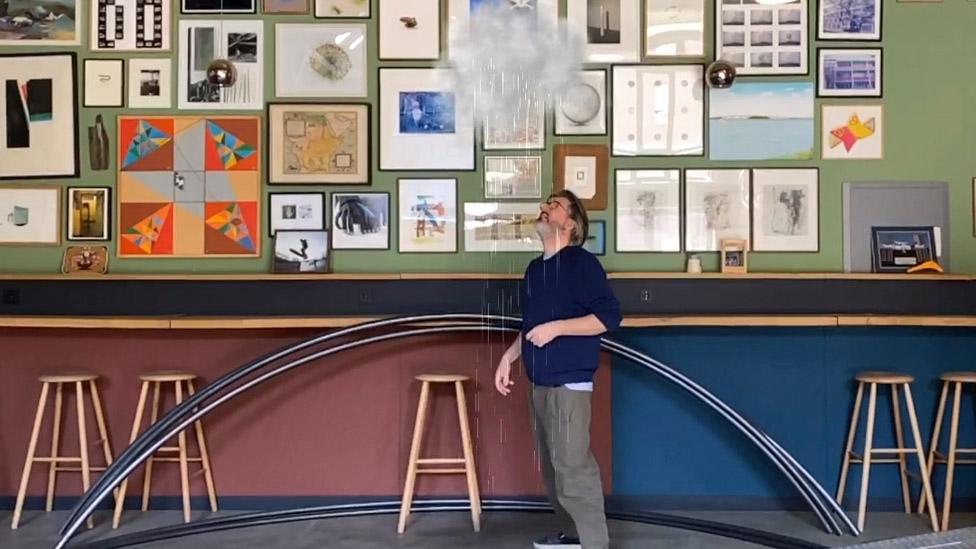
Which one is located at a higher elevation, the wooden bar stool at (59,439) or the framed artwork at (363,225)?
the framed artwork at (363,225)

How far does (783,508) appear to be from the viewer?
4938 mm

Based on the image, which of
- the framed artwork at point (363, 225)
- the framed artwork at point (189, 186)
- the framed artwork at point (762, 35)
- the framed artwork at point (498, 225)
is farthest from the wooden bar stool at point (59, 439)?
the framed artwork at point (762, 35)

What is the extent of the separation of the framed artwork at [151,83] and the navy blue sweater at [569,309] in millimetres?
2633

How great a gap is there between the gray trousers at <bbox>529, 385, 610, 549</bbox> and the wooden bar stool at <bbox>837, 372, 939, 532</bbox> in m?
1.69

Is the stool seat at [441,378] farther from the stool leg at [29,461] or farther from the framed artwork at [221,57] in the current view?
the stool leg at [29,461]

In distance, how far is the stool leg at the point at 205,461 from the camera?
4828 mm

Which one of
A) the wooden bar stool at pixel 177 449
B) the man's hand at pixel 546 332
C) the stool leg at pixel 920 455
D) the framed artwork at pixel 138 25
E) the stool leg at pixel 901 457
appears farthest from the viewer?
the framed artwork at pixel 138 25

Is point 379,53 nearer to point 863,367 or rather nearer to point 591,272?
point 591,272

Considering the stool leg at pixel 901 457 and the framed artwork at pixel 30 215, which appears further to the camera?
the framed artwork at pixel 30 215

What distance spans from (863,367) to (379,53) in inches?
122

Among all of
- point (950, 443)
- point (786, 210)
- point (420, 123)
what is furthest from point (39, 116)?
point (950, 443)

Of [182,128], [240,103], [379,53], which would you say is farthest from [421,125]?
[182,128]

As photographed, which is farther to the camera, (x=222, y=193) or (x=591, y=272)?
(x=222, y=193)

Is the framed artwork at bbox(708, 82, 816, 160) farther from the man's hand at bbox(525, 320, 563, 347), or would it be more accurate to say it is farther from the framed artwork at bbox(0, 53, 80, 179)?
the framed artwork at bbox(0, 53, 80, 179)
